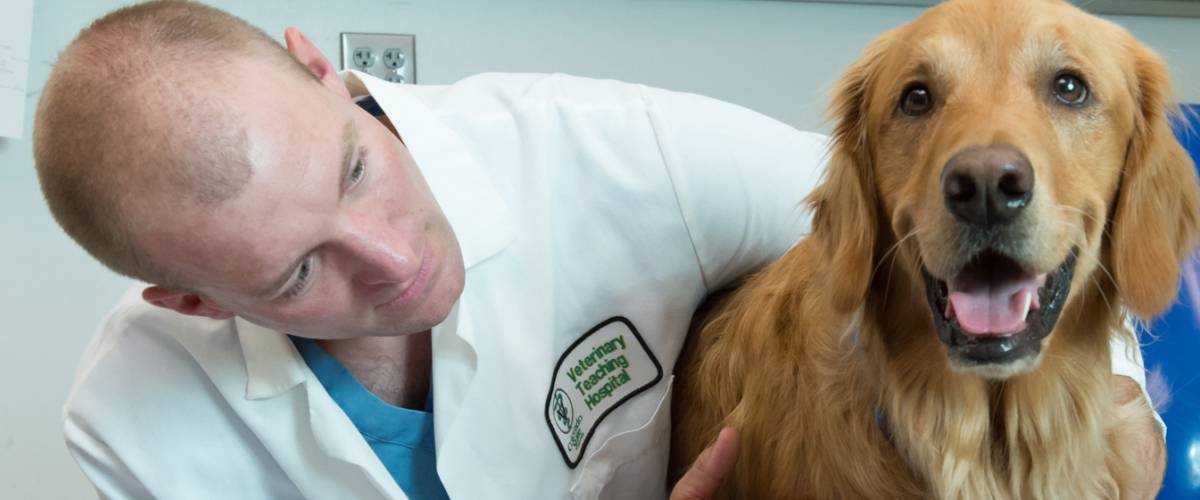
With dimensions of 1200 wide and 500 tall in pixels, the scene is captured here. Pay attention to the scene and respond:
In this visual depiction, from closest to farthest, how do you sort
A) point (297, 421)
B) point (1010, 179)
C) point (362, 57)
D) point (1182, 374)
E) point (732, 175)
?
1. point (1010, 179)
2. point (297, 421)
3. point (732, 175)
4. point (1182, 374)
5. point (362, 57)

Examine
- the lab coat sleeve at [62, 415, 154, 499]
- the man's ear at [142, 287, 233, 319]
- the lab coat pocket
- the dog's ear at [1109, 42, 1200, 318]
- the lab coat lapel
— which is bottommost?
the lab coat pocket

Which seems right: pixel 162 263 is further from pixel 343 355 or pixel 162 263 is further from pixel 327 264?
pixel 343 355

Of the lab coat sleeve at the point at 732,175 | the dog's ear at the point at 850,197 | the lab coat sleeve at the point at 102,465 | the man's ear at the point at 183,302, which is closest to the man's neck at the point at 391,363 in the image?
Answer: the man's ear at the point at 183,302

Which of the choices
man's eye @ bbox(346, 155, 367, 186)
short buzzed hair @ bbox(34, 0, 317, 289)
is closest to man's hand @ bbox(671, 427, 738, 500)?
man's eye @ bbox(346, 155, 367, 186)

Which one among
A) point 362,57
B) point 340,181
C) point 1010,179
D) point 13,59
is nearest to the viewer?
point 1010,179

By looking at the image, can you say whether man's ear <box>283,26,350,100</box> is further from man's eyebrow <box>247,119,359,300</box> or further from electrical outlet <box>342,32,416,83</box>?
electrical outlet <box>342,32,416,83</box>

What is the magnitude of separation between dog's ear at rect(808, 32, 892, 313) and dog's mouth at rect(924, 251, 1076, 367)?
5.1 inches

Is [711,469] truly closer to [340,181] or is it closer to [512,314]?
[512,314]

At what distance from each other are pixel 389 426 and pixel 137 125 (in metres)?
0.52

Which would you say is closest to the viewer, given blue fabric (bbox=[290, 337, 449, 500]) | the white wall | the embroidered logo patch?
blue fabric (bbox=[290, 337, 449, 500])

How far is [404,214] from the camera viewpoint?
1070mm

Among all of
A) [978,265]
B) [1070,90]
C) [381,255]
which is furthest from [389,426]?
[1070,90]

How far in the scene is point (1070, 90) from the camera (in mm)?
1013

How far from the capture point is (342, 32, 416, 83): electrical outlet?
6.70 ft
